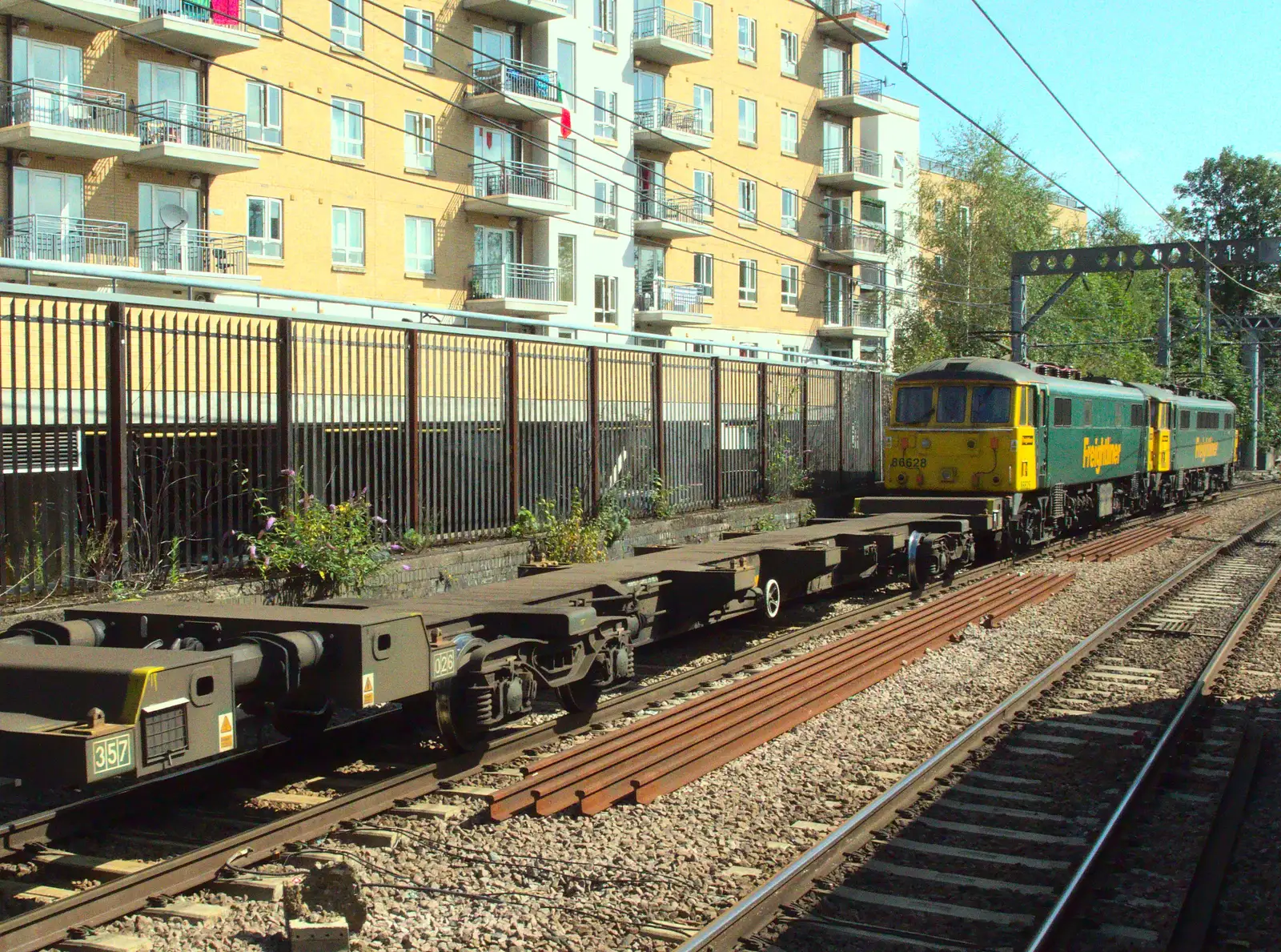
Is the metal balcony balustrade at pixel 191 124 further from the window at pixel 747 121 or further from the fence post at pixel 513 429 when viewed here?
the window at pixel 747 121

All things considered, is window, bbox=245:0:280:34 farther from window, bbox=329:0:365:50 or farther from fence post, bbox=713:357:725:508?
fence post, bbox=713:357:725:508

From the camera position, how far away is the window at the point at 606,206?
39.5m

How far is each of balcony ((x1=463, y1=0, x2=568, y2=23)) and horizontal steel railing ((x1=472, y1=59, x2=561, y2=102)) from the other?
4.03ft

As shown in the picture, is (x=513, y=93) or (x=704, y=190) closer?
(x=513, y=93)

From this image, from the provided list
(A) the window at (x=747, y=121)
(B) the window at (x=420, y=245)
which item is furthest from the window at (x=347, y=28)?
(A) the window at (x=747, y=121)

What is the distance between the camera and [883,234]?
50969mm

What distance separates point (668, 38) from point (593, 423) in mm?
27755

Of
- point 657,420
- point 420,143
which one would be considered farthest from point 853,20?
point 657,420

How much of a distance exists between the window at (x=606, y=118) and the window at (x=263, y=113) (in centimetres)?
1111

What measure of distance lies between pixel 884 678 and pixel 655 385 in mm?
7538

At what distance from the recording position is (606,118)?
39406mm

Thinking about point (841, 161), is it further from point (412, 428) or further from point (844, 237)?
point (412, 428)

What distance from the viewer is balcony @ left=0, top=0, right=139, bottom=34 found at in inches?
1029

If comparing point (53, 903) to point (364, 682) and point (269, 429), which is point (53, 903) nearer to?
point (364, 682)
